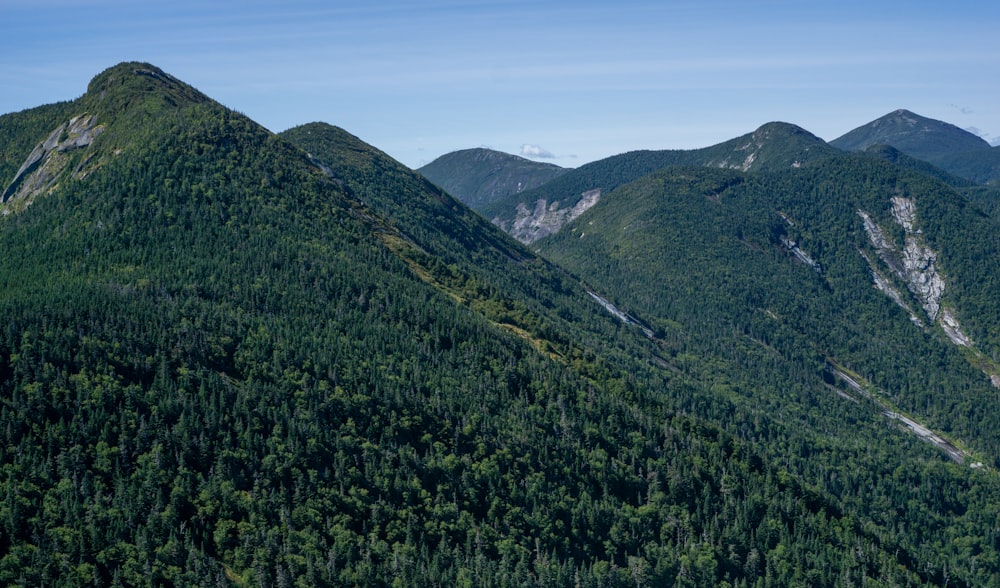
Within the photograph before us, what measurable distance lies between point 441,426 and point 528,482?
25752 millimetres

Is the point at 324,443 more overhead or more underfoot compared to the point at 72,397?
more underfoot

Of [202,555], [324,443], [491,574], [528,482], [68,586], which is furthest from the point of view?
[528,482]

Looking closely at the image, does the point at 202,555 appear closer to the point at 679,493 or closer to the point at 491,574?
the point at 491,574

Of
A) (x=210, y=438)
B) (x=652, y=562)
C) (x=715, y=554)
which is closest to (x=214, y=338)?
(x=210, y=438)

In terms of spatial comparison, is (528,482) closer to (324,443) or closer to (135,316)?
(324,443)

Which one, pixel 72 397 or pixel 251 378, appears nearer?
pixel 72 397

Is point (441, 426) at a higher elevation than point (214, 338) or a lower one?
lower

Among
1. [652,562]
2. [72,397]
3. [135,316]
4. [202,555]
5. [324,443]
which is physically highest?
[135,316]

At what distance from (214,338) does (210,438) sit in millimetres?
36840

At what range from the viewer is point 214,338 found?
19350cm

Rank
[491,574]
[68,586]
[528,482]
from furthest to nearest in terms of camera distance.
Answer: [528,482], [491,574], [68,586]

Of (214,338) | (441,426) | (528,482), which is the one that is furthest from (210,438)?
(528,482)

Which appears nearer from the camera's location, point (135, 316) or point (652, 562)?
point (652, 562)

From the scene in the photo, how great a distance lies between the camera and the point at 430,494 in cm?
17500
